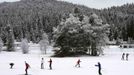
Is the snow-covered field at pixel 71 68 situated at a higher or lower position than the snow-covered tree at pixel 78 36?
lower

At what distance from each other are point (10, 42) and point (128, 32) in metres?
58.1

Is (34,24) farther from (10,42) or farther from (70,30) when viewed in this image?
(70,30)

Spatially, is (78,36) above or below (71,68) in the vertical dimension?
above

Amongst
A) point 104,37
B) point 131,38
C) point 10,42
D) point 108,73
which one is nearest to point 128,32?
point 131,38

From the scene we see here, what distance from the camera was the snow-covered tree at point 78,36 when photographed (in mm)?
67312

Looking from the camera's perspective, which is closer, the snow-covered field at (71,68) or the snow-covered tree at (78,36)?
the snow-covered field at (71,68)

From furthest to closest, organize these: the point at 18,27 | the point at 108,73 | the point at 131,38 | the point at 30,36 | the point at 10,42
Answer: the point at 18,27 < the point at 30,36 < the point at 131,38 < the point at 10,42 < the point at 108,73

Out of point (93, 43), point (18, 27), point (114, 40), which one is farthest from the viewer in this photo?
point (18, 27)

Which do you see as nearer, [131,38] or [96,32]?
[96,32]

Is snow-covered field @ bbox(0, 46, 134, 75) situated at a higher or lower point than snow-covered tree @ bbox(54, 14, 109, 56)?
lower

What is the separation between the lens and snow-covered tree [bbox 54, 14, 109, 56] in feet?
221

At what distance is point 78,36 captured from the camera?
67.5m

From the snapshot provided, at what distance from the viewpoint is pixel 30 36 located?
170 metres

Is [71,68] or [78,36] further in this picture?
[78,36]
